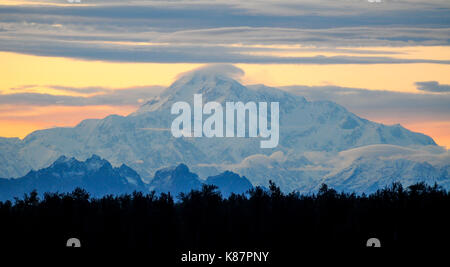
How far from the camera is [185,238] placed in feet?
447

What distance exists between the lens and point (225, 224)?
14025 cm

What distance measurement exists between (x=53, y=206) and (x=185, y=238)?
2308 cm

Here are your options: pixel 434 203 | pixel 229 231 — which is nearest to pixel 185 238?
pixel 229 231

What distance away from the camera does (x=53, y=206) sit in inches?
5674

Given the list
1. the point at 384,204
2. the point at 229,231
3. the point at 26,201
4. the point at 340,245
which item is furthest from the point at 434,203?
the point at 26,201

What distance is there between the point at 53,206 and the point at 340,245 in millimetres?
46468

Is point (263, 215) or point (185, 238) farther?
point (263, 215)

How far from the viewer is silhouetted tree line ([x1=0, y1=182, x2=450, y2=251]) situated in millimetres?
130625

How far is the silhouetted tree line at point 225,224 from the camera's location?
13062cm
